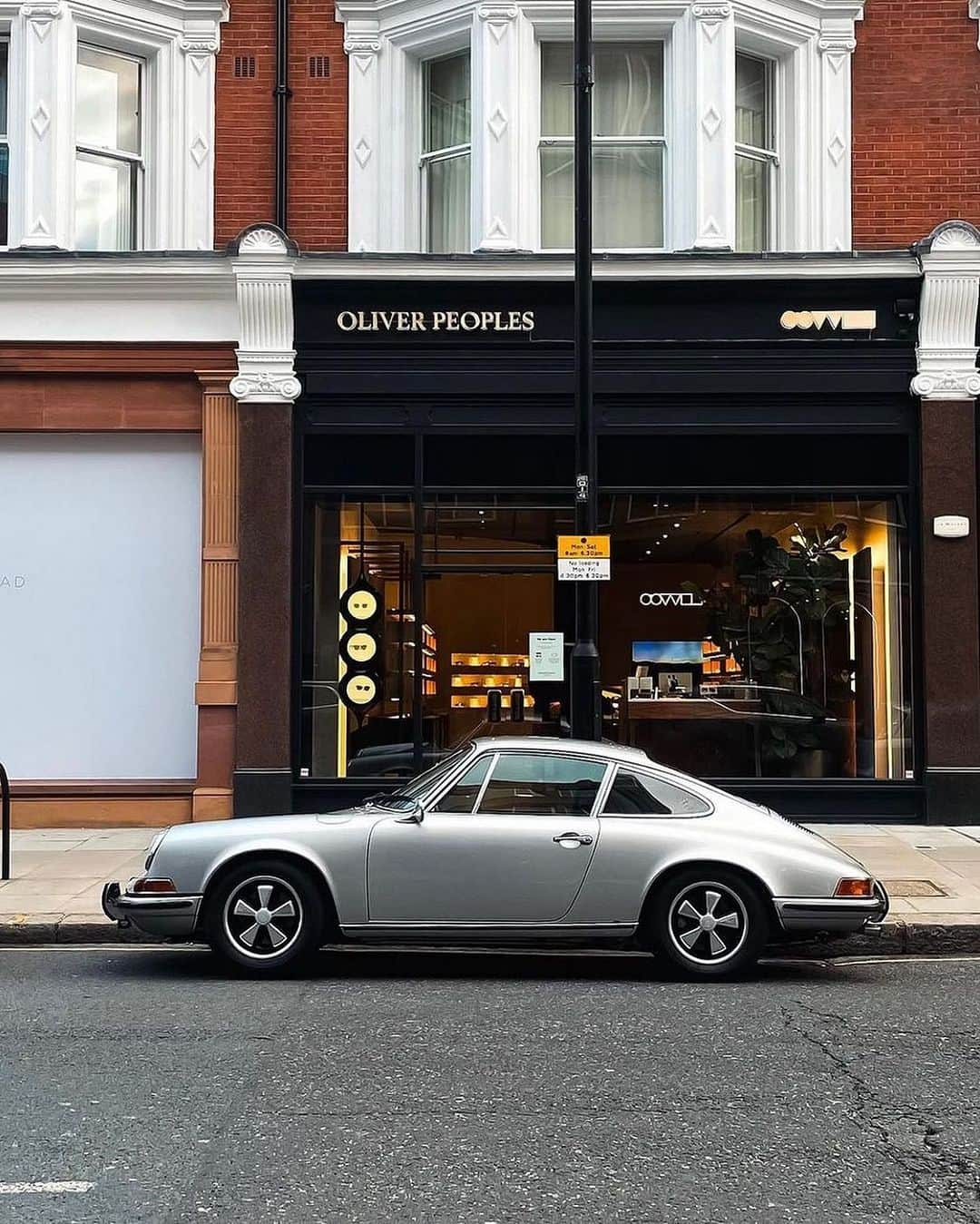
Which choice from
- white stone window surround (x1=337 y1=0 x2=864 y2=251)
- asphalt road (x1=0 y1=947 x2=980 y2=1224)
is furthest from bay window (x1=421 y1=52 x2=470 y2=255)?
asphalt road (x1=0 y1=947 x2=980 y2=1224)

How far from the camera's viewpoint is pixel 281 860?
7938mm

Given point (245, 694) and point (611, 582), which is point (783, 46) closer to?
point (611, 582)

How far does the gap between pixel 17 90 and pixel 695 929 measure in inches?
424

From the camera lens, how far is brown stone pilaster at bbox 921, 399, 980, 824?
13.4 meters

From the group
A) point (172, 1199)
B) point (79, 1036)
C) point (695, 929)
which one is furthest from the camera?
point (695, 929)

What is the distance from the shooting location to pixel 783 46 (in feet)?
46.3

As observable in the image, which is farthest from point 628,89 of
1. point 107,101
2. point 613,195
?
point 107,101

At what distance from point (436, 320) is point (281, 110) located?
266cm

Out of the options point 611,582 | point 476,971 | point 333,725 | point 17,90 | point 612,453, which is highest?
point 17,90

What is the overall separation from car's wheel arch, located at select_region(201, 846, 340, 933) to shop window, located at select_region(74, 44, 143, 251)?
8275 mm

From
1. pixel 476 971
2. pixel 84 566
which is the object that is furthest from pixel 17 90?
pixel 476 971

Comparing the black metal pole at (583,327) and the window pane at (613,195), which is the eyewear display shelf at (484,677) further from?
the window pane at (613,195)

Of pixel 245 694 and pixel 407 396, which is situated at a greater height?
pixel 407 396

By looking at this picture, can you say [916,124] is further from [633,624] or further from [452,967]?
A: [452,967]
